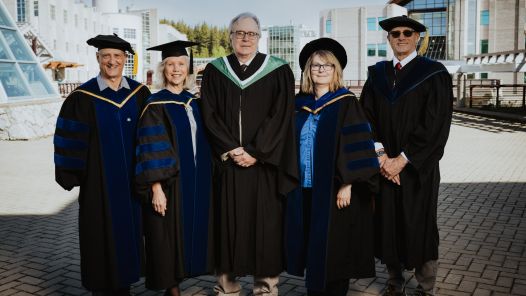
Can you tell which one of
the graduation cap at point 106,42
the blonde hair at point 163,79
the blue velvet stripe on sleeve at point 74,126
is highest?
the graduation cap at point 106,42

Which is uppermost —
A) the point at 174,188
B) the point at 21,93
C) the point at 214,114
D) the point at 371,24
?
the point at 371,24

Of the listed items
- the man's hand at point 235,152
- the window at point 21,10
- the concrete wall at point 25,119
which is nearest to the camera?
the man's hand at point 235,152

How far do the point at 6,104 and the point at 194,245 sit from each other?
1193 centimetres

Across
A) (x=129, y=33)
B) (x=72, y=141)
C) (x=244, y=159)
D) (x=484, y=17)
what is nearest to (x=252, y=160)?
(x=244, y=159)

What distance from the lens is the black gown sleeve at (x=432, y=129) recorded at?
370cm

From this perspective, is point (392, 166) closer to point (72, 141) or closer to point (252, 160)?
point (252, 160)

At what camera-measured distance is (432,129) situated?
3.71 m

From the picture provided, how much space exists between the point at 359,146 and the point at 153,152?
145cm

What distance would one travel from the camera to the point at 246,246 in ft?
12.3

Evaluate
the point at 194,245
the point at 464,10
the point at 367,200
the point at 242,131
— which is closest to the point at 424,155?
the point at 367,200

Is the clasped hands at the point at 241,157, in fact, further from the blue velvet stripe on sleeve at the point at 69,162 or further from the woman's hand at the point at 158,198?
the blue velvet stripe on sleeve at the point at 69,162

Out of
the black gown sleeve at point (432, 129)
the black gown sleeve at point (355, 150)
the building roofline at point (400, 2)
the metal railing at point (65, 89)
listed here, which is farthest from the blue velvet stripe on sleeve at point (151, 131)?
the building roofline at point (400, 2)

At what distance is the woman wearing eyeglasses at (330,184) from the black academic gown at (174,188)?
664 millimetres

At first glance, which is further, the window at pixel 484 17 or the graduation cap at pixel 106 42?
the window at pixel 484 17
